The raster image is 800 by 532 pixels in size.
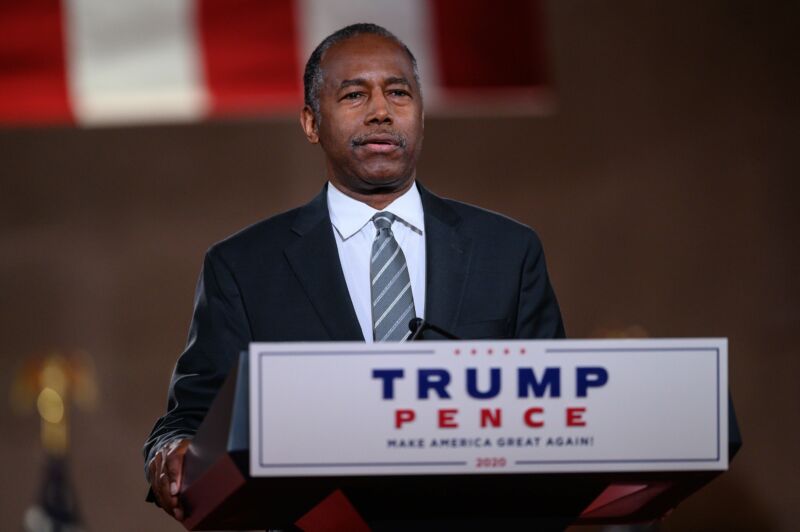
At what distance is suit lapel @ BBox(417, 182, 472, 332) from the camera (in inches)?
60.3

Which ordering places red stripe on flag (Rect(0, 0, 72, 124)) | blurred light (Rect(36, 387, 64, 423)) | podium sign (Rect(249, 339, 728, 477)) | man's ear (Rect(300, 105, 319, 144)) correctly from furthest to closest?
1. blurred light (Rect(36, 387, 64, 423))
2. red stripe on flag (Rect(0, 0, 72, 124))
3. man's ear (Rect(300, 105, 319, 144))
4. podium sign (Rect(249, 339, 728, 477))

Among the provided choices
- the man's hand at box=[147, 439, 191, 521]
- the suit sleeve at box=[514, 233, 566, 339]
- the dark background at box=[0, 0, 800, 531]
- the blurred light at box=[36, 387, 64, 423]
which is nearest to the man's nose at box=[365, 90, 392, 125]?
the suit sleeve at box=[514, 233, 566, 339]

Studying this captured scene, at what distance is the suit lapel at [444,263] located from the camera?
153cm

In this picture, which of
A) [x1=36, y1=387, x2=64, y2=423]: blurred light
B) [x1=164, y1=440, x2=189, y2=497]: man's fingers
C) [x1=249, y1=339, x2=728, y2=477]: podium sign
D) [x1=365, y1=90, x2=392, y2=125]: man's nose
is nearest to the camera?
[x1=249, y1=339, x2=728, y2=477]: podium sign

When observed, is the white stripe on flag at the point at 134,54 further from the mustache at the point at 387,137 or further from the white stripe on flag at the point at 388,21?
the mustache at the point at 387,137

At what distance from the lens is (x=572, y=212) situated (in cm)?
454

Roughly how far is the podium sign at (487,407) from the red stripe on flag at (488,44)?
3.00m

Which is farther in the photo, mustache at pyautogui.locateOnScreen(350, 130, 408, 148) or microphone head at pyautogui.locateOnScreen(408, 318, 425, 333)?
mustache at pyautogui.locateOnScreen(350, 130, 408, 148)

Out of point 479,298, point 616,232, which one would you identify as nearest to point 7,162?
point 616,232

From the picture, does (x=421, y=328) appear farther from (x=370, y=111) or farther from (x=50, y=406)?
(x=50, y=406)

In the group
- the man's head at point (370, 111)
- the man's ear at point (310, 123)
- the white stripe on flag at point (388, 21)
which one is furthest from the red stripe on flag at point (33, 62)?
the man's head at point (370, 111)

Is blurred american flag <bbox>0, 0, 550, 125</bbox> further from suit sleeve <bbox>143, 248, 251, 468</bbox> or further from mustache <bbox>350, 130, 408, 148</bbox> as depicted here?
suit sleeve <bbox>143, 248, 251, 468</bbox>

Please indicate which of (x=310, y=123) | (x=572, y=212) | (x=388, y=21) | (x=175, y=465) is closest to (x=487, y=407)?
(x=175, y=465)

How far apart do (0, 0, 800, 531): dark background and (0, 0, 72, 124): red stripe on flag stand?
383mm
